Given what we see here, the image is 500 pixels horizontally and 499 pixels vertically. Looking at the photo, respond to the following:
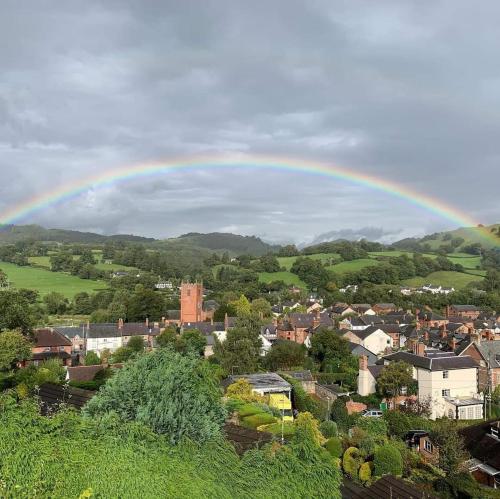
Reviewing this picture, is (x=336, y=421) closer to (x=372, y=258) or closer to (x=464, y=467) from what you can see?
(x=464, y=467)

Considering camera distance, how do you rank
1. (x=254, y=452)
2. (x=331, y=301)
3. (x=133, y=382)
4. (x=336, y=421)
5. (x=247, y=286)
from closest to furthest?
(x=254, y=452)
(x=133, y=382)
(x=336, y=421)
(x=331, y=301)
(x=247, y=286)

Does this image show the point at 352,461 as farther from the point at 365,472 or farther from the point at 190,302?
the point at 190,302

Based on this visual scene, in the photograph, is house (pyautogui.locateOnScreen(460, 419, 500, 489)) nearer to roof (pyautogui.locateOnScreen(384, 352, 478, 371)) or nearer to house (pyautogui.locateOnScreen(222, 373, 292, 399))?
roof (pyautogui.locateOnScreen(384, 352, 478, 371))

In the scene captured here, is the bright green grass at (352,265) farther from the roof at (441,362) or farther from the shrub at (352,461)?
the shrub at (352,461)

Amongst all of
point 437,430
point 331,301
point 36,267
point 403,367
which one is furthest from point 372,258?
point 437,430

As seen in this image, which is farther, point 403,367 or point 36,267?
point 36,267

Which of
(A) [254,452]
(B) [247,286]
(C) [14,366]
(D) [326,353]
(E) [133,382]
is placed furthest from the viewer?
(B) [247,286]
